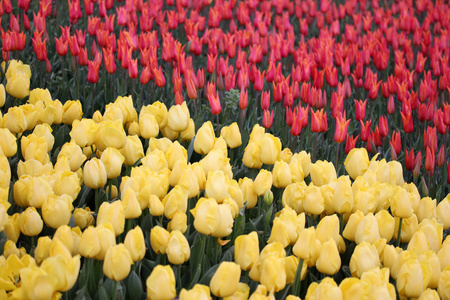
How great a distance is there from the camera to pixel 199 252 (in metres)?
1.95

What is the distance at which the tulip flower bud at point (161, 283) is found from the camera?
60.6 inches

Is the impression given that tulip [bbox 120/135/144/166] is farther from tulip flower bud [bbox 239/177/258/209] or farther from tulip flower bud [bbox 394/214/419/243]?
tulip flower bud [bbox 394/214/419/243]

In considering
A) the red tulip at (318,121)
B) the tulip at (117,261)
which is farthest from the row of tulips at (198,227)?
the red tulip at (318,121)

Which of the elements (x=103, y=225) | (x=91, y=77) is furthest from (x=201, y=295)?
(x=91, y=77)

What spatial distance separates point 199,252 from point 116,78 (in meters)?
2.40

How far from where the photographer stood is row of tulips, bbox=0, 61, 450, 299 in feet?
5.28

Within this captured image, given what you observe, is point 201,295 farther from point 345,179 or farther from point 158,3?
point 158,3

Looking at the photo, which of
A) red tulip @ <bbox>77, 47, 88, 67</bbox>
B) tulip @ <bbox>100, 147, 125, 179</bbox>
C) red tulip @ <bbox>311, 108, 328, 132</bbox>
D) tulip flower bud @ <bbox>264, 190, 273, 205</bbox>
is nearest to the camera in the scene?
tulip @ <bbox>100, 147, 125, 179</bbox>

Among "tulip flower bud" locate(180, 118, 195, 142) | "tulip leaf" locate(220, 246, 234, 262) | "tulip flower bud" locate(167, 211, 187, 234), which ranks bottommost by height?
"tulip leaf" locate(220, 246, 234, 262)

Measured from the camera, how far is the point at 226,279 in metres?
1.58

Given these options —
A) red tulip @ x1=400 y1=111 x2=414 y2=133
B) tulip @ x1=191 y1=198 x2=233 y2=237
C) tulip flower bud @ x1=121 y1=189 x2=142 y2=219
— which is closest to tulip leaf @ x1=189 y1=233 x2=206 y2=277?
tulip @ x1=191 y1=198 x2=233 y2=237

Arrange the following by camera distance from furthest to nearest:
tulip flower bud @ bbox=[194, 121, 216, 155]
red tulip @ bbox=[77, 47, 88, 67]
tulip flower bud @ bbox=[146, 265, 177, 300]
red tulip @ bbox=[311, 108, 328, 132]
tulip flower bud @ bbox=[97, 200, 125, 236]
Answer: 1. red tulip @ bbox=[77, 47, 88, 67]
2. red tulip @ bbox=[311, 108, 328, 132]
3. tulip flower bud @ bbox=[194, 121, 216, 155]
4. tulip flower bud @ bbox=[97, 200, 125, 236]
5. tulip flower bud @ bbox=[146, 265, 177, 300]

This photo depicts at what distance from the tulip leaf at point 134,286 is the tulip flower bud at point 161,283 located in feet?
0.74

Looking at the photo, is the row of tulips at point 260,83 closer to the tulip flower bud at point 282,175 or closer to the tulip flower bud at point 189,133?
the tulip flower bud at point 189,133
